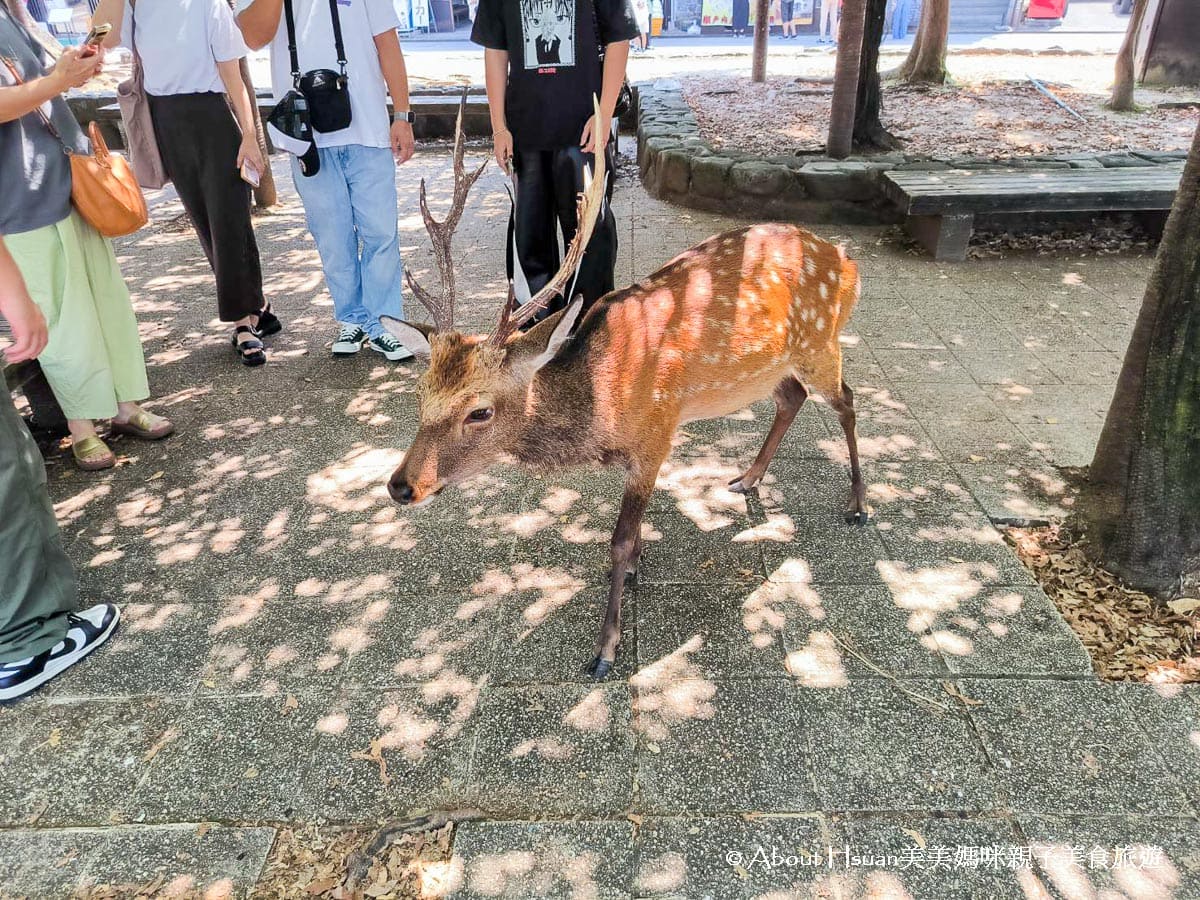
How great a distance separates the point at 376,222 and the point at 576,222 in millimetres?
1211

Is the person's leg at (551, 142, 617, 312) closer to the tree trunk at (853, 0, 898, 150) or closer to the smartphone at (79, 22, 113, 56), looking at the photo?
the smartphone at (79, 22, 113, 56)

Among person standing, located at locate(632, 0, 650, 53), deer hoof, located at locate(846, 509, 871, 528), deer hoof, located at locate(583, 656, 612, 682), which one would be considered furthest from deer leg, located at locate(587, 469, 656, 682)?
person standing, located at locate(632, 0, 650, 53)

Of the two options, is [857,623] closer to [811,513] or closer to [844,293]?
[811,513]

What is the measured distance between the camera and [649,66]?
55.2 feet

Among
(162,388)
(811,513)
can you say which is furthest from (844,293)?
(162,388)

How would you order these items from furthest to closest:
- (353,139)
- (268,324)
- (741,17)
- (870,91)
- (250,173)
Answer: (741,17)
(870,91)
(268,324)
(250,173)
(353,139)

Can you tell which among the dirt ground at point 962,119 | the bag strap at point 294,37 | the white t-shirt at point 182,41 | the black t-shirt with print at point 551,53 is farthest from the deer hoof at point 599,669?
the dirt ground at point 962,119

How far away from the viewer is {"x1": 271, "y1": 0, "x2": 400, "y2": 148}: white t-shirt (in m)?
4.09

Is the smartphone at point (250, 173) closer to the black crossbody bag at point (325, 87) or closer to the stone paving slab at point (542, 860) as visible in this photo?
the black crossbody bag at point (325, 87)

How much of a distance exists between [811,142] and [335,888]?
9076 mm

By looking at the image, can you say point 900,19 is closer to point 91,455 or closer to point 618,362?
point 618,362

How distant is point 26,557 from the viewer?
8.57 ft

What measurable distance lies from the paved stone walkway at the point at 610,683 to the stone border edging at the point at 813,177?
135 inches

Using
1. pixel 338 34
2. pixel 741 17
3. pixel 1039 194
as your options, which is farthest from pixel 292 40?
pixel 741 17
